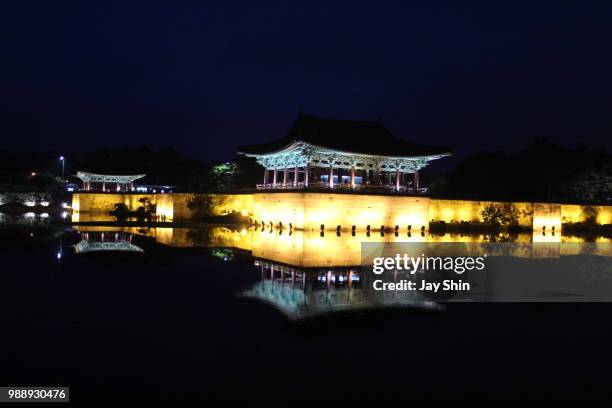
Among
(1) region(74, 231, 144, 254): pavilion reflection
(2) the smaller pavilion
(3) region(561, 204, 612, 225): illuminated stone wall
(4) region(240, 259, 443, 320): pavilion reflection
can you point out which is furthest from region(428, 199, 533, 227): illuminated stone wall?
(2) the smaller pavilion

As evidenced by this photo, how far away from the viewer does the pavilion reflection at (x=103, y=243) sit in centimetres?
2056

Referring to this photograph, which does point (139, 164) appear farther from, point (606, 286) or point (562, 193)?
point (606, 286)

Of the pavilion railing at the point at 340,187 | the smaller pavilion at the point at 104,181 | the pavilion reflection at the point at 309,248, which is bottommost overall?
the pavilion reflection at the point at 309,248

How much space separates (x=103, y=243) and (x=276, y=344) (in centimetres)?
1718

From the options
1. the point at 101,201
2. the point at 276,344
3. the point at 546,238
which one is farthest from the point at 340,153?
the point at 101,201

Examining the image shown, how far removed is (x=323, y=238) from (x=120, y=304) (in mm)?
16986

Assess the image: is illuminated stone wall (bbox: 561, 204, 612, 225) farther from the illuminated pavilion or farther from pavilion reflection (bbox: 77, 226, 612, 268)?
pavilion reflection (bbox: 77, 226, 612, 268)

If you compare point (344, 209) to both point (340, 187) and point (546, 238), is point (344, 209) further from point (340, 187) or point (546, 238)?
point (546, 238)

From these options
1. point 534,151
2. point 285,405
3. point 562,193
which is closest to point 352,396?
point 285,405

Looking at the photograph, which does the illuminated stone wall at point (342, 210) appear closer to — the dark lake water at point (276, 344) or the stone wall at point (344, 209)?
the stone wall at point (344, 209)

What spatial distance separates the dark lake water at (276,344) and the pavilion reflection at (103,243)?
6.32 metres

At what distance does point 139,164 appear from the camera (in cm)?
7269

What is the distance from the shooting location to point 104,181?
Answer: 56375 millimetres

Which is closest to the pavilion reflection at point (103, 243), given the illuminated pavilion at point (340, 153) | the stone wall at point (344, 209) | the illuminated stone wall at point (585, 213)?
the stone wall at point (344, 209)
